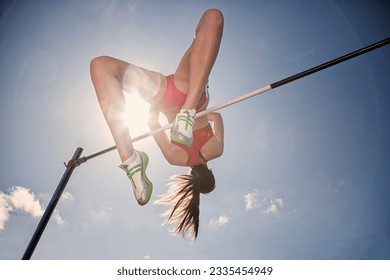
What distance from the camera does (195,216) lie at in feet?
8.11

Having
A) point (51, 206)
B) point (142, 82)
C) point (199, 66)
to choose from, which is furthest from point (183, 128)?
point (51, 206)

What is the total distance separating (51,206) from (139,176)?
3.07 feet

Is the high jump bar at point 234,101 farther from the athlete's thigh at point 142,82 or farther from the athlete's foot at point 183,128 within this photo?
the athlete's foot at point 183,128

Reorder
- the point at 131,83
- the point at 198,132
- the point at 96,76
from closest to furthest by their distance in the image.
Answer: the point at 96,76
the point at 131,83
the point at 198,132

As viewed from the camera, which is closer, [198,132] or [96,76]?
[96,76]

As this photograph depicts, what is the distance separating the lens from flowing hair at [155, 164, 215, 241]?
93.8 inches

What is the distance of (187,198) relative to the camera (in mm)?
2416

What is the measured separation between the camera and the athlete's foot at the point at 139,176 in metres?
1.55

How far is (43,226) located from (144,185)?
3.04 ft

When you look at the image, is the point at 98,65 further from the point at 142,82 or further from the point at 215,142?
the point at 215,142

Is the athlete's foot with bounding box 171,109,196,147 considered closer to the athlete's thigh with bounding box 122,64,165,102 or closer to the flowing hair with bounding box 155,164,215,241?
the athlete's thigh with bounding box 122,64,165,102

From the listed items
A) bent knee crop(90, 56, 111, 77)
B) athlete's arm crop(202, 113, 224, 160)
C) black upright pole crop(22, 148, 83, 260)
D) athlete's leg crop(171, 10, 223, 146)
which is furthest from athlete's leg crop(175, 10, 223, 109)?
black upright pole crop(22, 148, 83, 260)
